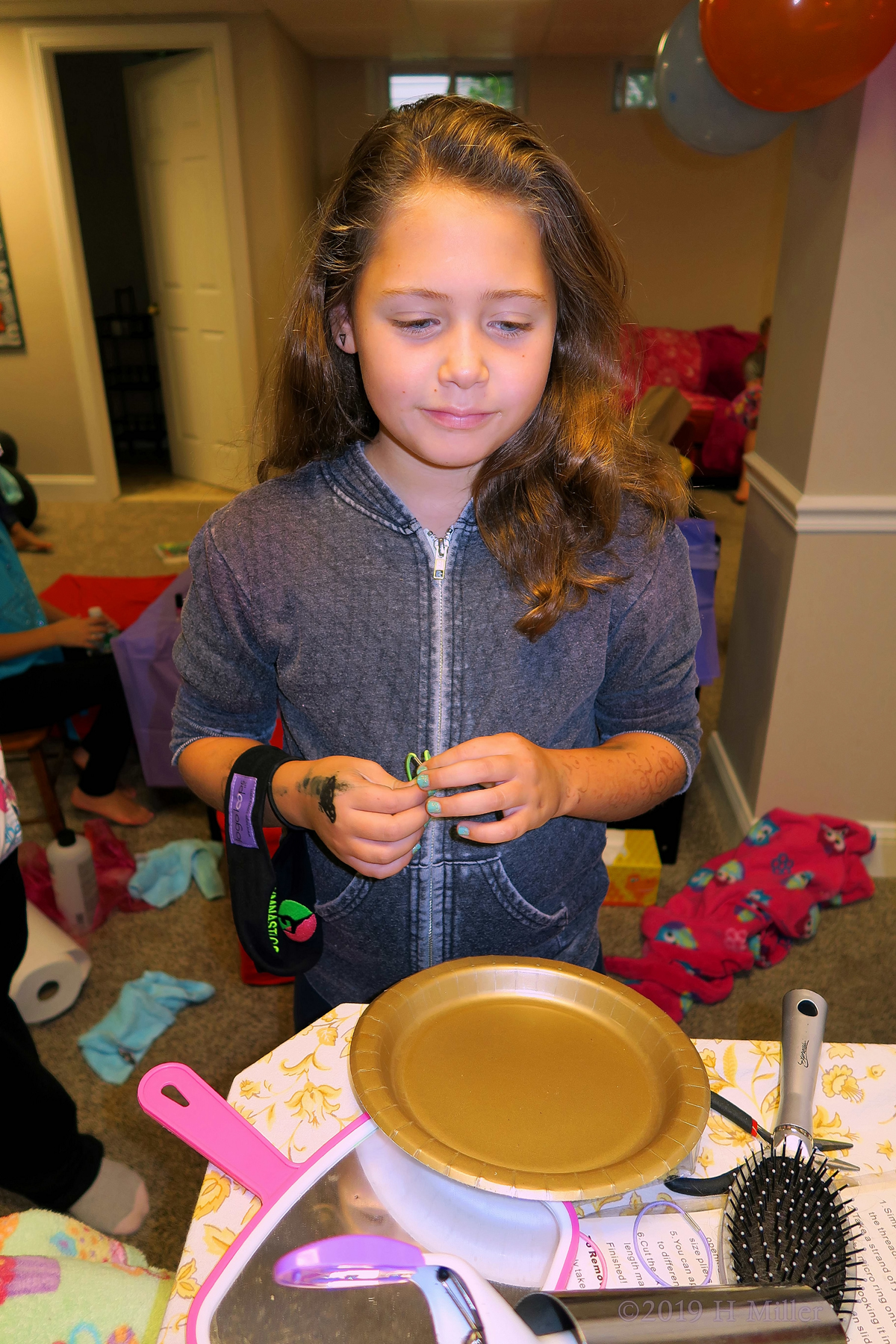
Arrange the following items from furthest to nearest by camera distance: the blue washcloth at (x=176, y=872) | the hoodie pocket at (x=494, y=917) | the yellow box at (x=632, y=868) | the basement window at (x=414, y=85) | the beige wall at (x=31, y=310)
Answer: the basement window at (x=414, y=85) < the beige wall at (x=31, y=310) < the blue washcloth at (x=176, y=872) < the yellow box at (x=632, y=868) < the hoodie pocket at (x=494, y=917)

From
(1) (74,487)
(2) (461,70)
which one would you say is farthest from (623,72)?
(1) (74,487)

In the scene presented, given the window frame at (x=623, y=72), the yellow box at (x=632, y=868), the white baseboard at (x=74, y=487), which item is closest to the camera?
the yellow box at (x=632, y=868)

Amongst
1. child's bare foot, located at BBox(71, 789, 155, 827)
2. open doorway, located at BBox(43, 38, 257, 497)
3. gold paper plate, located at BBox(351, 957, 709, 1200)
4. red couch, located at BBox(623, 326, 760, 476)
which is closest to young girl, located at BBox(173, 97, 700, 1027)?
gold paper plate, located at BBox(351, 957, 709, 1200)

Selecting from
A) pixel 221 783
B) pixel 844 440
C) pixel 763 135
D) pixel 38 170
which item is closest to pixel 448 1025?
pixel 221 783

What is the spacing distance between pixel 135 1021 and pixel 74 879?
382 mm

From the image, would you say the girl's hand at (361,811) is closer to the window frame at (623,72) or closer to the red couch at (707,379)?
the red couch at (707,379)

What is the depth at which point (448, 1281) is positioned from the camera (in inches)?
20.9

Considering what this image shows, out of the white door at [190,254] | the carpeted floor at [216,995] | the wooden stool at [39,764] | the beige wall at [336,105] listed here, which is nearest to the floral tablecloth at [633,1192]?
the carpeted floor at [216,995]

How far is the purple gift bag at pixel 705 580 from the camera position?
2.41 meters

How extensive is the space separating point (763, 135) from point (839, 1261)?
2297 mm

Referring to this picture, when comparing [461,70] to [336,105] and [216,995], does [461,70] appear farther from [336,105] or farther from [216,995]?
[216,995]

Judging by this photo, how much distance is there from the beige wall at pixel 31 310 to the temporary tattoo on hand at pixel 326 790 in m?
5.43

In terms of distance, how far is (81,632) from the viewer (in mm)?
2449

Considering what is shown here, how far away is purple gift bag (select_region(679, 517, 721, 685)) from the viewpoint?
7.91ft
